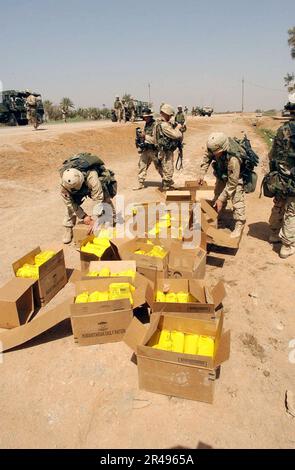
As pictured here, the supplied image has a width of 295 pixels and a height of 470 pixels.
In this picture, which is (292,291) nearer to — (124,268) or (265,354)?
(265,354)

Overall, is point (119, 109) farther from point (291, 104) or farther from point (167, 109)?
point (291, 104)

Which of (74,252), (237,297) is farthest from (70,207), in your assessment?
(237,297)

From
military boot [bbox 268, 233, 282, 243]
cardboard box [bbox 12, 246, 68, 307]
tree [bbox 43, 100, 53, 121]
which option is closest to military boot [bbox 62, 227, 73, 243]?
cardboard box [bbox 12, 246, 68, 307]

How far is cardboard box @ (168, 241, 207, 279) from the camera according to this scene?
12.5 feet

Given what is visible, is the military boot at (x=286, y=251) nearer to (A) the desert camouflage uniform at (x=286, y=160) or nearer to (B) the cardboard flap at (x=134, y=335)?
(A) the desert camouflage uniform at (x=286, y=160)

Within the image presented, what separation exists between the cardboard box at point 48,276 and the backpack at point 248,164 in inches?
116

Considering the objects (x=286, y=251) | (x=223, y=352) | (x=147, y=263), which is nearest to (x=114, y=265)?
(x=147, y=263)

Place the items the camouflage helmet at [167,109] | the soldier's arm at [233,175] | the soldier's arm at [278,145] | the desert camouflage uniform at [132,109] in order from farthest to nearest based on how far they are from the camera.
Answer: the desert camouflage uniform at [132,109], the camouflage helmet at [167,109], the soldier's arm at [233,175], the soldier's arm at [278,145]

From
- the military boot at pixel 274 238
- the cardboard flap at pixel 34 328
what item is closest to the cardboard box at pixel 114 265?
the cardboard flap at pixel 34 328

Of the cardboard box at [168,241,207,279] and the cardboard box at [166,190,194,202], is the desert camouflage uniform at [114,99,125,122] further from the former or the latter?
the cardboard box at [168,241,207,279]

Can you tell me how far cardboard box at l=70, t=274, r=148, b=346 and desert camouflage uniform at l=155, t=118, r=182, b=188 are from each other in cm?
532

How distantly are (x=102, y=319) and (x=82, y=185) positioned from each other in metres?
2.47

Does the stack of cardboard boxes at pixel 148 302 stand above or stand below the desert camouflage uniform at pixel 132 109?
below

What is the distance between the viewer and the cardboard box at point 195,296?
9.32 ft
